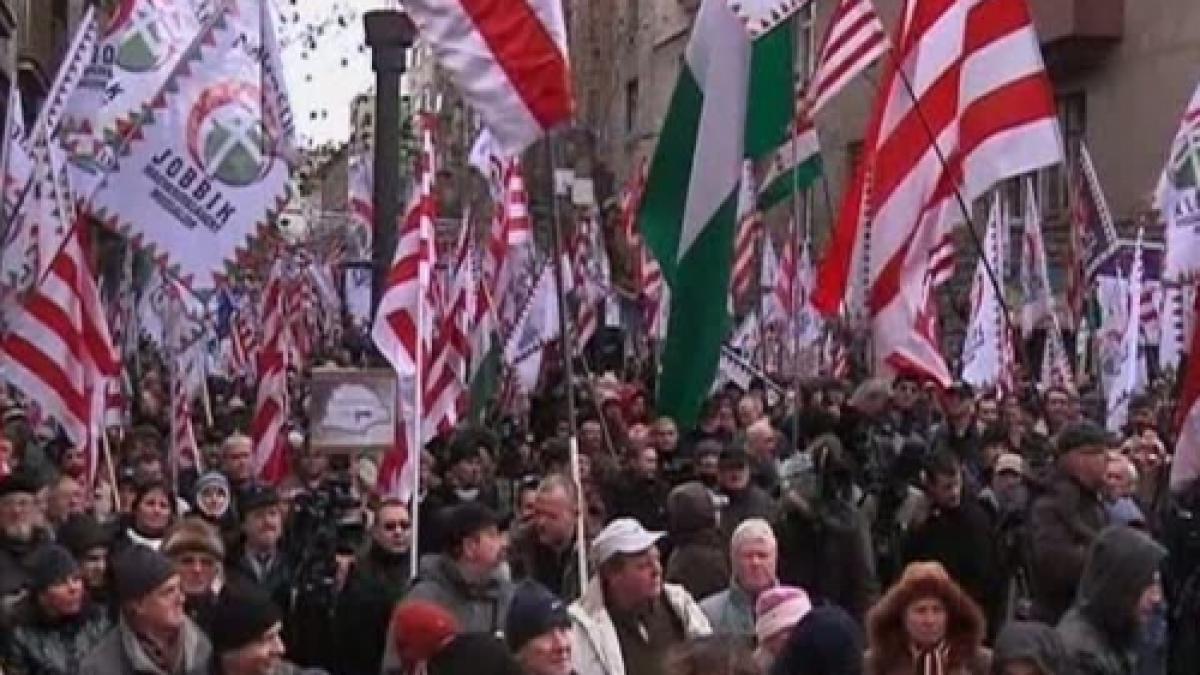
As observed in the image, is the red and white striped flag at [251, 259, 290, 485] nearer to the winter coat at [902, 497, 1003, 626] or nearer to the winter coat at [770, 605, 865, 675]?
the winter coat at [902, 497, 1003, 626]

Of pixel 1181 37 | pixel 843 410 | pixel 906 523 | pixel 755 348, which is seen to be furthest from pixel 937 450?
Answer: pixel 1181 37

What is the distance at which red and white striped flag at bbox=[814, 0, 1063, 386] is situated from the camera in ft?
37.9

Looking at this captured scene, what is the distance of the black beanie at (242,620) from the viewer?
7.10 meters

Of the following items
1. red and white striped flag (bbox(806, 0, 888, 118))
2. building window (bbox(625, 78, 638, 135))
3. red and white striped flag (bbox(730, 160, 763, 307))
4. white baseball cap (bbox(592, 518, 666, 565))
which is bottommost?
white baseball cap (bbox(592, 518, 666, 565))

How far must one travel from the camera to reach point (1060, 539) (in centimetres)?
1012

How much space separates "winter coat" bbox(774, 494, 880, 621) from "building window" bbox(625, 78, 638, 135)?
5071 centimetres

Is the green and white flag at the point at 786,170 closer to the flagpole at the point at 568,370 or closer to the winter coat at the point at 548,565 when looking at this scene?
the flagpole at the point at 568,370

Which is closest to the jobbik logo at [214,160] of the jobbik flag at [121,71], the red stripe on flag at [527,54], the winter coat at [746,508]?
the jobbik flag at [121,71]

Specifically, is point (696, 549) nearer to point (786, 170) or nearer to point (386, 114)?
point (386, 114)

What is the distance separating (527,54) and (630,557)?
269 cm

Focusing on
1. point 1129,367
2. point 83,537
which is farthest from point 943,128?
point 1129,367

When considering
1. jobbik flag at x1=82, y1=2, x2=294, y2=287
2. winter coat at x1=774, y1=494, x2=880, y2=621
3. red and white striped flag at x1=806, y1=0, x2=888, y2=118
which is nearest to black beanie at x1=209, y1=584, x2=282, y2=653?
winter coat at x1=774, y1=494, x2=880, y2=621

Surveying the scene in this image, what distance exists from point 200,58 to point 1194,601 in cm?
759

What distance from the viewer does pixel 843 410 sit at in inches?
614
